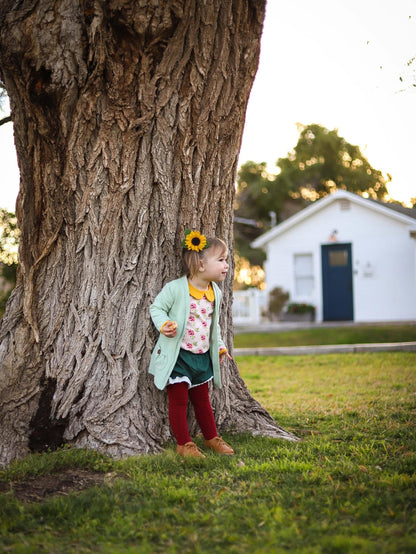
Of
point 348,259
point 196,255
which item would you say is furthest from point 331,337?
point 196,255

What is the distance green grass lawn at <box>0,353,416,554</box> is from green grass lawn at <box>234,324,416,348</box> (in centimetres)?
866

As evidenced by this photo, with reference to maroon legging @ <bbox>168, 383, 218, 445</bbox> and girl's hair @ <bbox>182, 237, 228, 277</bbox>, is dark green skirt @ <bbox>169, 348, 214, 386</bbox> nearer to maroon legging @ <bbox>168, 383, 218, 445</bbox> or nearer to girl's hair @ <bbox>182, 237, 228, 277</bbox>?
maroon legging @ <bbox>168, 383, 218, 445</bbox>

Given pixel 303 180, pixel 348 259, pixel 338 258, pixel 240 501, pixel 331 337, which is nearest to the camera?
pixel 240 501

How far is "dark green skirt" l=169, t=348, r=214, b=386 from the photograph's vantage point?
392 cm

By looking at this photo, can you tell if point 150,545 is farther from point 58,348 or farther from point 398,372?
point 398,372

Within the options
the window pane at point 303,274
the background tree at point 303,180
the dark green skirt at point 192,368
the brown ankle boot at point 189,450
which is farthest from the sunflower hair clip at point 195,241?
the background tree at point 303,180

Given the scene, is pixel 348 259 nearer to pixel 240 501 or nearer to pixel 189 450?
pixel 189 450

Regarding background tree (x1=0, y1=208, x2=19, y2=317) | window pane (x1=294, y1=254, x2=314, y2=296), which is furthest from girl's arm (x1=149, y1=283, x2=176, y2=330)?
window pane (x1=294, y1=254, x2=314, y2=296)

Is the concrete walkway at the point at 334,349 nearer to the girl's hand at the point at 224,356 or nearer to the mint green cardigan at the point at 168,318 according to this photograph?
the girl's hand at the point at 224,356

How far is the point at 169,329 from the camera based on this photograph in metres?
3.75

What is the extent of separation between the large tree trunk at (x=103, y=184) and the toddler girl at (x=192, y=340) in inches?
6.6

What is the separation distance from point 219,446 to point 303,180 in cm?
3507

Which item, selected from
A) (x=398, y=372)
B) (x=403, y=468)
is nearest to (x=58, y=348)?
(x=403, y=468)

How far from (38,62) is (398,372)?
21.0 ft
